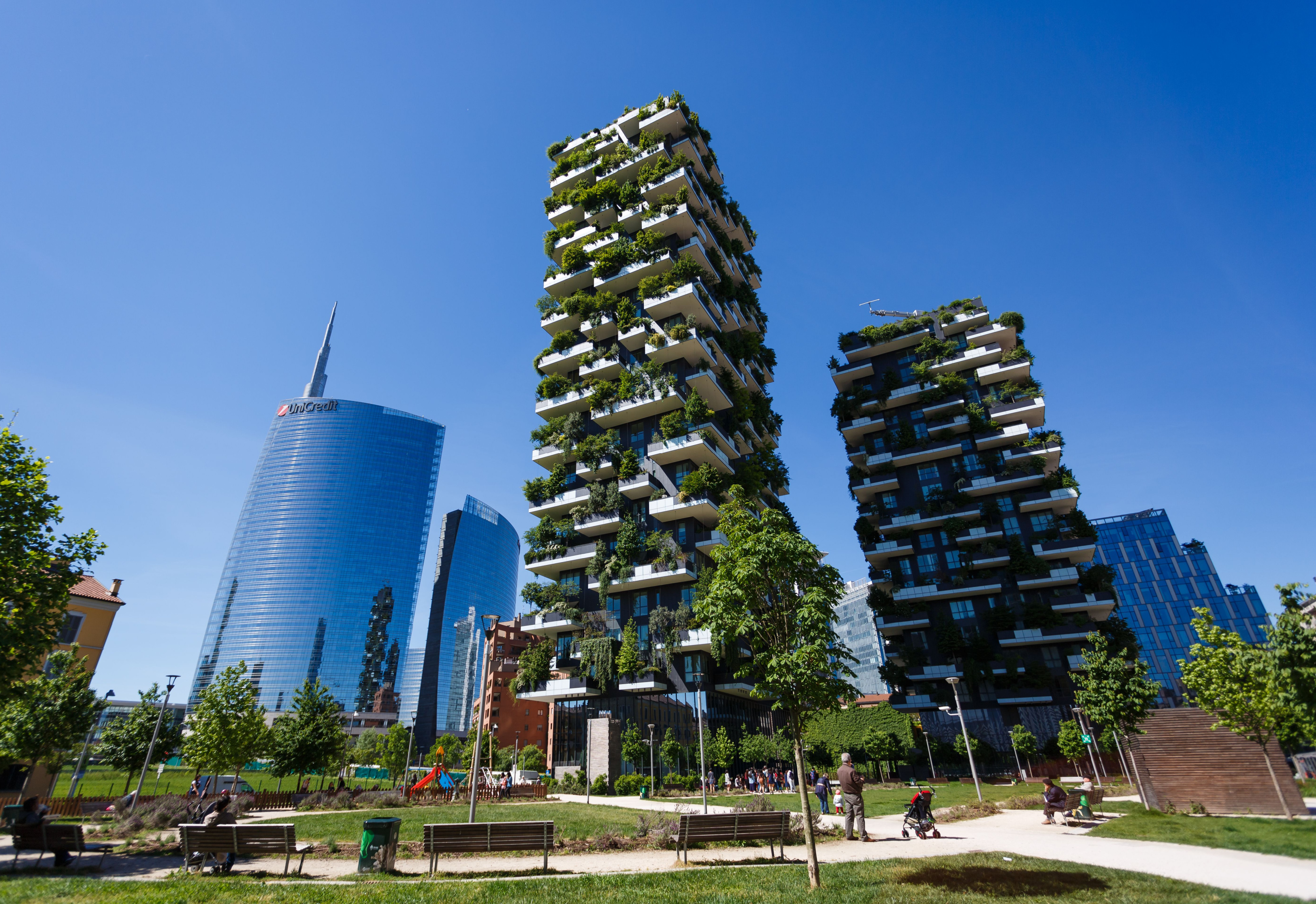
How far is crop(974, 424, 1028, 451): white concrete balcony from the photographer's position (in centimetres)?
5988

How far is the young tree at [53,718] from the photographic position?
27.3 metres

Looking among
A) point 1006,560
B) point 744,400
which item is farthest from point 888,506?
point 744,400

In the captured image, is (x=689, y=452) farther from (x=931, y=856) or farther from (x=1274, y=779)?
(x=1274, y=779)

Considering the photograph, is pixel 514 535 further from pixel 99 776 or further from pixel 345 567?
pixel 99 776

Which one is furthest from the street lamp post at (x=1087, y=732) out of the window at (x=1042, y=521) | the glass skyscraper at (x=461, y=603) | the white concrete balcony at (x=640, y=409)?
the glass skyscraper at (x=461, y=603)

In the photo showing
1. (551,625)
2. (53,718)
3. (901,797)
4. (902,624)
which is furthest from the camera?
(902,624)

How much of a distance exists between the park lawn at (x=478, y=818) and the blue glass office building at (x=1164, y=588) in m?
129

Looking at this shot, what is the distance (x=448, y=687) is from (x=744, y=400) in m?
137

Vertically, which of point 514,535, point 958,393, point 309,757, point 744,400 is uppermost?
point 514,535

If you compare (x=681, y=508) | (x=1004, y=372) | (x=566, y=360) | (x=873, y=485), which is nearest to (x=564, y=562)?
(x=681, y=508)

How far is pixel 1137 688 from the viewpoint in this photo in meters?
19.3

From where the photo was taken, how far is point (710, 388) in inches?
2047

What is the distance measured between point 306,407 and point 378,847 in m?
167

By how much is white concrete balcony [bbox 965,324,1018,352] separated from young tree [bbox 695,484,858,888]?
6338 cm
